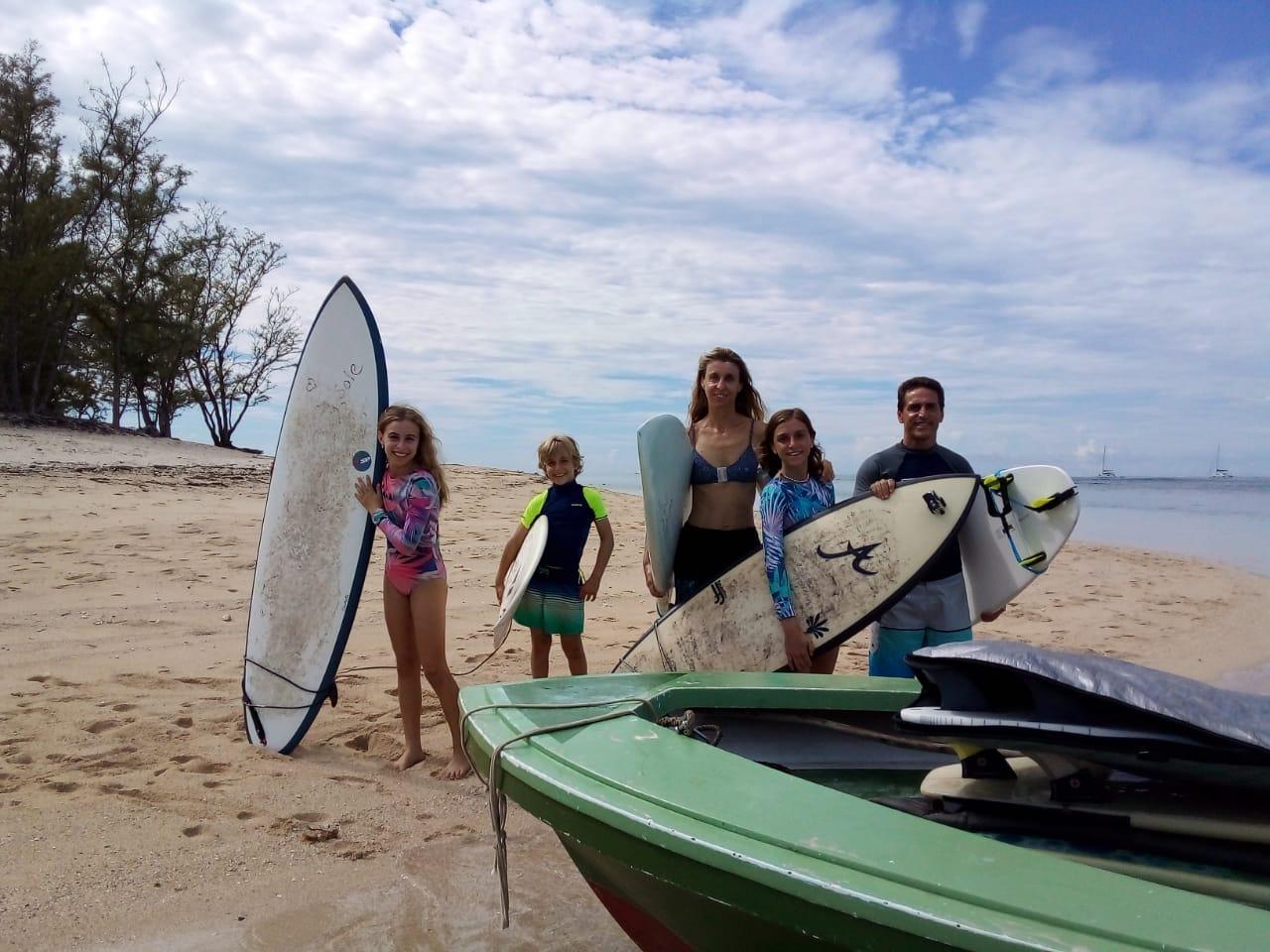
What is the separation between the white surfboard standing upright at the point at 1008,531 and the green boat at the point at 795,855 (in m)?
1.58

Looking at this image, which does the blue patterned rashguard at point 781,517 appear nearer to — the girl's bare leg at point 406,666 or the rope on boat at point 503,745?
the rope on boat at point 503,745

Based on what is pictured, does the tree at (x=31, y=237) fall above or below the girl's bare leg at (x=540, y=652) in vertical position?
above

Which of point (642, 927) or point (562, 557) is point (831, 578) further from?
point (642, 927)

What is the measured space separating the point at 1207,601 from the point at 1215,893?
9254 millimetres

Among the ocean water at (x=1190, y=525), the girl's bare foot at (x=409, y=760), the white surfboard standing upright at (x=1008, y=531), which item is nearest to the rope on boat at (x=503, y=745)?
the girl's bare foot at (x=409, y=760)

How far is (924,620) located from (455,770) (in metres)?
2.01

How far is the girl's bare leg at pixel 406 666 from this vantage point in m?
3.91

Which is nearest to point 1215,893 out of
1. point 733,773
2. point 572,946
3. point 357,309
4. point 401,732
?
point 733,773

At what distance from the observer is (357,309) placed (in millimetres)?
4625

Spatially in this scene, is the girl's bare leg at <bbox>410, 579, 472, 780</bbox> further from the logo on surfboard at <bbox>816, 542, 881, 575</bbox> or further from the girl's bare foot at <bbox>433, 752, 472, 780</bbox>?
the logo on surfboard at <bbox>816, 542, 881, 575</bbox>

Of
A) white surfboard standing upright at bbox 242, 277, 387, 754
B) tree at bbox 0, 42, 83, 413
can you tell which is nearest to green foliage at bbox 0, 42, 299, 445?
tree at bbox 0, 42, 83, 413

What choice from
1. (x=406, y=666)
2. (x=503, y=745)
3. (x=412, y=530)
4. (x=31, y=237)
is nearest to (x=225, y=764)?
(x=406, y=666)

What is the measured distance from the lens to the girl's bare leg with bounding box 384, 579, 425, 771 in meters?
3.91

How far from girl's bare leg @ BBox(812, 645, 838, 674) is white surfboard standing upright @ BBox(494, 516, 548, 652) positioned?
124 centimetres
